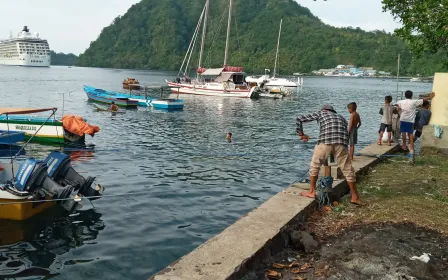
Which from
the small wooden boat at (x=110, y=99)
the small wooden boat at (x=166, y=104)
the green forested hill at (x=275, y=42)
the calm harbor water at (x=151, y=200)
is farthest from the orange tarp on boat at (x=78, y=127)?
the green forested hill at (x=275, y=42)

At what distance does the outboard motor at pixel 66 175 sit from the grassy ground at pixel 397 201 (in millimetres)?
5569

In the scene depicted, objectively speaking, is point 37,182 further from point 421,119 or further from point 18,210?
point 421,119

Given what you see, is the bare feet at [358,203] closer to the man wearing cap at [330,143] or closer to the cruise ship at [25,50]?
the man wearing cap at [330,143]

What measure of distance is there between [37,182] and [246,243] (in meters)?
5.48

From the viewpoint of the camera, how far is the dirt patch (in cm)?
518

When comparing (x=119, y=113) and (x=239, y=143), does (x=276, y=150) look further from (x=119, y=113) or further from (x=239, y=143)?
(x=119, y=113)

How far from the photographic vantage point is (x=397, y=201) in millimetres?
8008

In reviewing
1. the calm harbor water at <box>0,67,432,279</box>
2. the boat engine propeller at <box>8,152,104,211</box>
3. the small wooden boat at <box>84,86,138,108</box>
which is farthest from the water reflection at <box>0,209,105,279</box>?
the small wooden boat at <box>84,86,138,108</box>

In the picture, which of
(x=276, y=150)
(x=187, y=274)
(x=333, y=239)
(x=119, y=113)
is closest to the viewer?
(x=187, y=274)

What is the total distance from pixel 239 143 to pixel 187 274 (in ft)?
52.9

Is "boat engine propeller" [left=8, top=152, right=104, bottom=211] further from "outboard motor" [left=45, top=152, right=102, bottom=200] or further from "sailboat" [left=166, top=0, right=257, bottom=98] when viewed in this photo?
"sailboat" [left=166, top=0, right=257, bottom=98]

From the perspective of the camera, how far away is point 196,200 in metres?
10.9

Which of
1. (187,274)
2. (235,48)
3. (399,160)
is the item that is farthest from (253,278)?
(235,48)

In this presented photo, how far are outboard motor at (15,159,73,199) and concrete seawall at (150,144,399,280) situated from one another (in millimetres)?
4524
